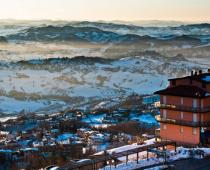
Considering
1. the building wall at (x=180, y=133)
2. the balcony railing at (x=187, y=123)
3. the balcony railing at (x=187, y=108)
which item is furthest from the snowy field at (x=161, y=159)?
the balcony railing at (x=187, y=108)

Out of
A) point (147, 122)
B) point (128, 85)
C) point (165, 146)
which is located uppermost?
point (165, 146)

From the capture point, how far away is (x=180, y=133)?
25.7 meters

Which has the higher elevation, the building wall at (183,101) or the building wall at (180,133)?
the building wall at (183,101)

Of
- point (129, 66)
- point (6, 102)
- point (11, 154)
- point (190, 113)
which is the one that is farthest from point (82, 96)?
point (190, 113)

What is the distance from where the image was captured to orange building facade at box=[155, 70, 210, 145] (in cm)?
2522

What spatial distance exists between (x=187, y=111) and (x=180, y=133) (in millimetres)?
969

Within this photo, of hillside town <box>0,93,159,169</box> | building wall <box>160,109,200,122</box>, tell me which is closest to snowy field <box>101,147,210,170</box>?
building wall <box>160,109,200,122</box>

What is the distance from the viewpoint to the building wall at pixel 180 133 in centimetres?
2525

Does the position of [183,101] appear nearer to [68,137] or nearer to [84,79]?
[68,137]

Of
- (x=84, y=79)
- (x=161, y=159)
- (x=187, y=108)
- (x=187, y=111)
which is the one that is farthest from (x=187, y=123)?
(x=84, y=79)

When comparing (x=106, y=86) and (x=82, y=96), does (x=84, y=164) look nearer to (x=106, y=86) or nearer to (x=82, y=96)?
→ (x=82, y=96)

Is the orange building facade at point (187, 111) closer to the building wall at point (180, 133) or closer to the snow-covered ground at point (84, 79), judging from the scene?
the building wall at point (180, 133)

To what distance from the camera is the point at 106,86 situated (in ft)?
468

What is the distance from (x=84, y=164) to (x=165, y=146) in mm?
4804
